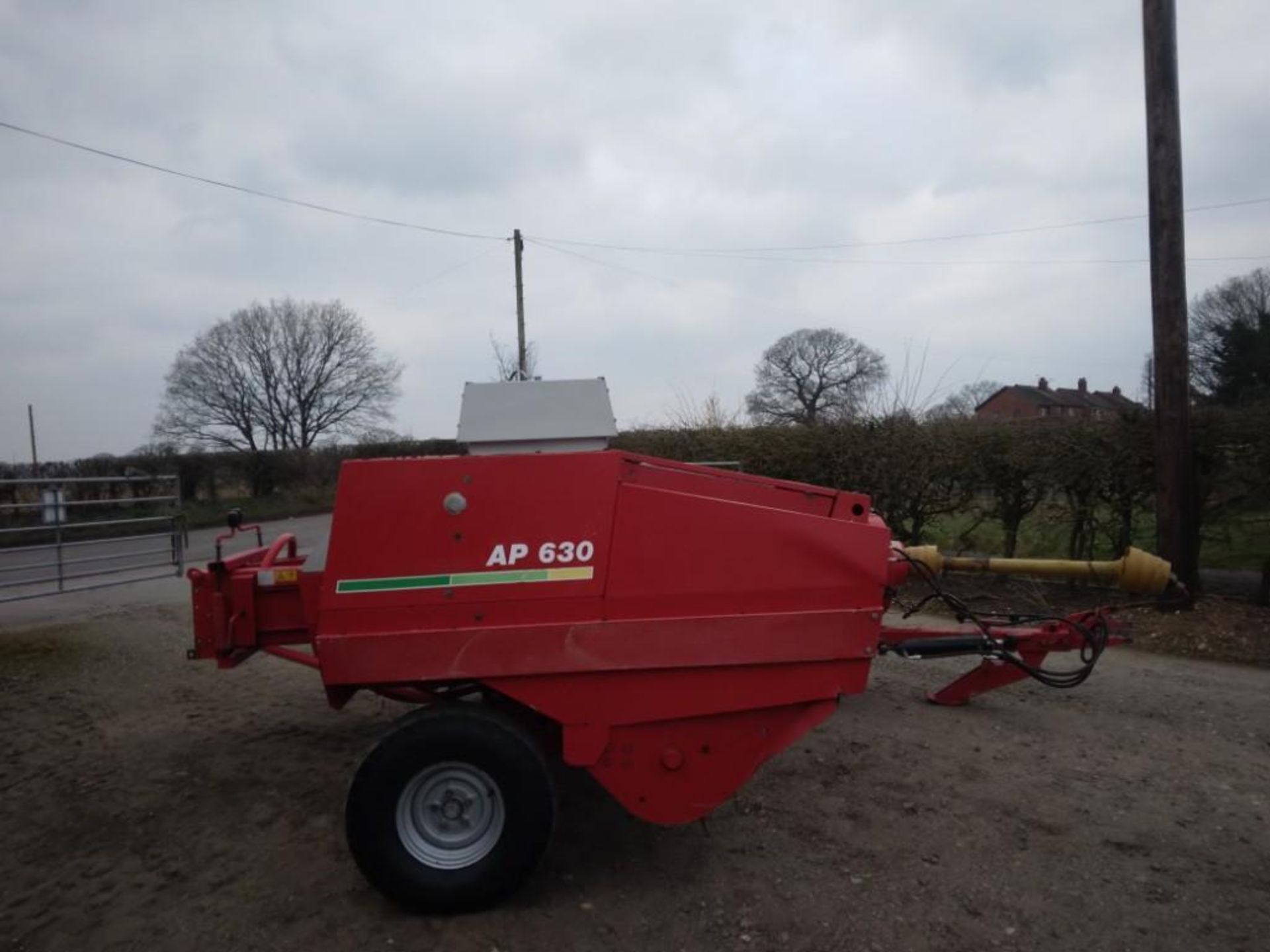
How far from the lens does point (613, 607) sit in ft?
11.0

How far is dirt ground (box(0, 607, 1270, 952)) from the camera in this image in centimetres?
316

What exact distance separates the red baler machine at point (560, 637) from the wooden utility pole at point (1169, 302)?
5961 millimetres

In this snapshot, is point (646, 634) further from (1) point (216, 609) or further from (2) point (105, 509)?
(2) point (105, 509)

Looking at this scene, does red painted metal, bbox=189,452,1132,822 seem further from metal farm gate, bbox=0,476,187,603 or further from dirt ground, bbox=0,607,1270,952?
metal farm gate, bbox=0,476,187,603

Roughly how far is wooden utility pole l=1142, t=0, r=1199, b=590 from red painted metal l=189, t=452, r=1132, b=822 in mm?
5969

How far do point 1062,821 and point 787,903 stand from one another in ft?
4.91

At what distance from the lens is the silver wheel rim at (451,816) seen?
128 inches

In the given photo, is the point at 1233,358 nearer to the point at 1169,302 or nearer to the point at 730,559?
the point at 1169,302

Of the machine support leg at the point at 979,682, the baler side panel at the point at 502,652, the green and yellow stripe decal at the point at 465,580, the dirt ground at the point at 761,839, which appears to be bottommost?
the dirt ground at the point at 761,839

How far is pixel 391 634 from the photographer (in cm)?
331

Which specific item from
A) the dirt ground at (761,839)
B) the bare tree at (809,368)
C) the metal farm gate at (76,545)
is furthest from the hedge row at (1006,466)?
the bare tree at (809,368)

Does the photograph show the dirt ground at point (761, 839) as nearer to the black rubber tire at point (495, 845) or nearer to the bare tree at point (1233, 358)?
the black rubber tire at point (495, 845)

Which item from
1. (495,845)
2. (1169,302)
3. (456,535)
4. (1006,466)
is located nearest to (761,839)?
(495,845)

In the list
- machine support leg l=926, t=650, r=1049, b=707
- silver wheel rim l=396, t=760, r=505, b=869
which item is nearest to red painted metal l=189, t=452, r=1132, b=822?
silver wheel rim l=396, t=760, r=505, b=869
